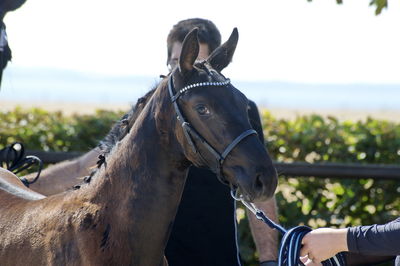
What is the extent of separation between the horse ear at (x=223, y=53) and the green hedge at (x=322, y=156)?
10.2 feet

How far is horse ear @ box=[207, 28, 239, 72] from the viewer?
3082 millimetres

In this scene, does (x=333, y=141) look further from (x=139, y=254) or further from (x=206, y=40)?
(x=139, y=254)

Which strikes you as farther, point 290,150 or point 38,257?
point 290,150

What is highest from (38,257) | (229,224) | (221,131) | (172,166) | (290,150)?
(221,131)

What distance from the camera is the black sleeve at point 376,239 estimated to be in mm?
2680

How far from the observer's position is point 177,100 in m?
2.88

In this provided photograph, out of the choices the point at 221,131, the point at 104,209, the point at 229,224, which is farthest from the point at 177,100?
the point at 229,224

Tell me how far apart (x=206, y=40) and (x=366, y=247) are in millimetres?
1524

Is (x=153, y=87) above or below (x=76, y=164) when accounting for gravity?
above

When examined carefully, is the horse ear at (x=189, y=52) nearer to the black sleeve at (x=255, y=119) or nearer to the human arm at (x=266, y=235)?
the black sleeve at (x=255, y=119)

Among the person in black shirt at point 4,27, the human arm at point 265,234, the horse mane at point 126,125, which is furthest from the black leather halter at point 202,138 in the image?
the person in black shirt at point 4,27

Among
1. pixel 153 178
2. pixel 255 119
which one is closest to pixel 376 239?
pixel 153 178

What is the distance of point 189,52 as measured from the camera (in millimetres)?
2854

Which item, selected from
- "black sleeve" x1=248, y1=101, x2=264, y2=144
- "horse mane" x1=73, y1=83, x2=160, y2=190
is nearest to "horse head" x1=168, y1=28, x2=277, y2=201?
"horse mane" x1=73, y1=83, x2=160, y2=190
